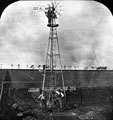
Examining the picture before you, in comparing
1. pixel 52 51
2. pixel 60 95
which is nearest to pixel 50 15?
pixel 52 51

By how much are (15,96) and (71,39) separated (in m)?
2.94

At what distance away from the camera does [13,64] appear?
5879mm

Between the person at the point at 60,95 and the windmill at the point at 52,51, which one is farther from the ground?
the windmill at the point at 52,51

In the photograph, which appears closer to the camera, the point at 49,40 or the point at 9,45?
the point at 9,45

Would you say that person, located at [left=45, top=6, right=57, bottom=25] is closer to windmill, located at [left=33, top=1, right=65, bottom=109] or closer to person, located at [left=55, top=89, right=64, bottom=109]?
windmill, located at [left=33, top=1, right=65, bottom=109]

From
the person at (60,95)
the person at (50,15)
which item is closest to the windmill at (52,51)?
the person at (50,15)

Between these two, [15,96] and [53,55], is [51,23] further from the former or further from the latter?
[15,96]

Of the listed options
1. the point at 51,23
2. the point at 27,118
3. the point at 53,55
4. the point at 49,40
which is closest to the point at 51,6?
the point at 51,23

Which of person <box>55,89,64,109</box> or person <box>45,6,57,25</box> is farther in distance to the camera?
person <box>55,89,64,109</box>

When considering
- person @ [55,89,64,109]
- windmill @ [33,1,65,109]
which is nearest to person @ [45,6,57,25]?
windmill @ [33,1,65,109]

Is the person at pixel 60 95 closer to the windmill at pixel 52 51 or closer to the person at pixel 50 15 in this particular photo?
the windmill at pixel 52 51

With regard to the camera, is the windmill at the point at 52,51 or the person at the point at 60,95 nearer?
the windmill at the point at 52,51

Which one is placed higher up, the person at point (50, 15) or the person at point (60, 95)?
the person at point (50, 15)

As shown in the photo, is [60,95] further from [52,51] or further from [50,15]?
[50,15]
